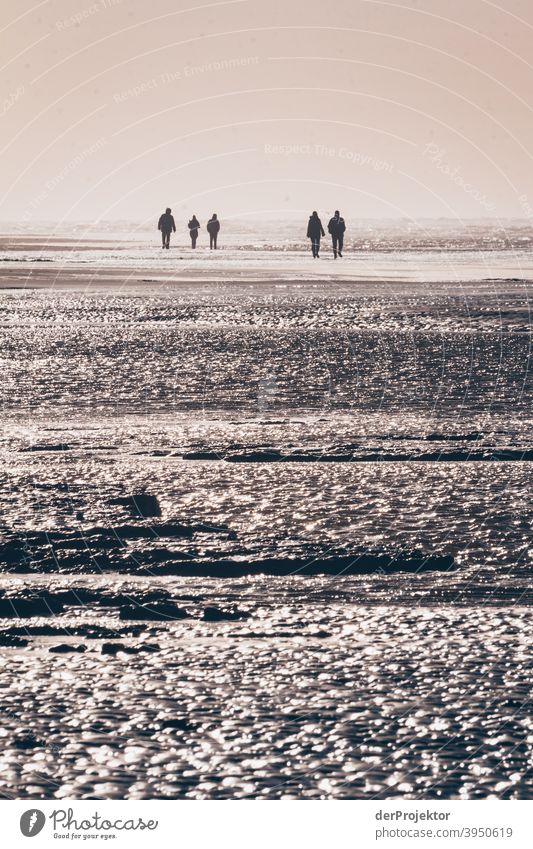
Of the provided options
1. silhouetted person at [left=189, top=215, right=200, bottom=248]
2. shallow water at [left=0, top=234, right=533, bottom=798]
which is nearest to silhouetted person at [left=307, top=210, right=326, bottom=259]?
silhouetted person at [left=189, top=215, right=200, bottom=248]

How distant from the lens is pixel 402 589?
21.4 feet

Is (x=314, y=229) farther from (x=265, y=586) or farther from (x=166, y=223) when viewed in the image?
(x=265, y=586)

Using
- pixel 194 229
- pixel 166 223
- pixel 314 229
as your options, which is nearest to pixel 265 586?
pixel 314 229

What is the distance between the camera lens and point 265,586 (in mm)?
6520

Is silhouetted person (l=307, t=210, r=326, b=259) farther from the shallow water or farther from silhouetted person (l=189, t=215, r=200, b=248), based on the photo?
the shallow water

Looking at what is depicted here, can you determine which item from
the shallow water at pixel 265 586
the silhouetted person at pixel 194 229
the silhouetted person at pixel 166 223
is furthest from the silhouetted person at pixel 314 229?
the shallow water at pixel 265 586

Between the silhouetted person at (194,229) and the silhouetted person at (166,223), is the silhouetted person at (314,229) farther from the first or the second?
the silhouetted person at (194,229)

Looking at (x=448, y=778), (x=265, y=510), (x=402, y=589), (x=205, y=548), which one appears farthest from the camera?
(x=265, y=510)

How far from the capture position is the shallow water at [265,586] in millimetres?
4676

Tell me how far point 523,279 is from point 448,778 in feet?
93.5

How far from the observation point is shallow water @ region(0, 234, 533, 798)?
4676 mm

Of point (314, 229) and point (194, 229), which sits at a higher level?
point (314, 229)

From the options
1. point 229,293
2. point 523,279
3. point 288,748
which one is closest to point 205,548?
point 288,748

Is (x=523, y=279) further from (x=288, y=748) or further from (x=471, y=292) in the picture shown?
(x=288, y=748)
